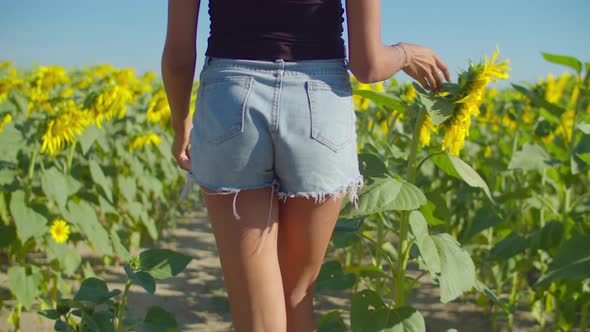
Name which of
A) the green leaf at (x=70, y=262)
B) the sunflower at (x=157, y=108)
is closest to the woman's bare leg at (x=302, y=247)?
the green leaf at (x=70, y=262)

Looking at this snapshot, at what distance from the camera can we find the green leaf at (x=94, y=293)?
164 centimetres

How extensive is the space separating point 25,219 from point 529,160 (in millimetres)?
1769

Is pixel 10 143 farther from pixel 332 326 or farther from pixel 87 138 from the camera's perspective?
pixel 332 326

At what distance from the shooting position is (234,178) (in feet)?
4.23

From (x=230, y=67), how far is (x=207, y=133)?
14cm

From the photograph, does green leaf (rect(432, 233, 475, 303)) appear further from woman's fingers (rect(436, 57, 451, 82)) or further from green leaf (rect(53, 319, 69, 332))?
green leaf (rect(53, 319, 69, 332))

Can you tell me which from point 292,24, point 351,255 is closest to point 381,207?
point 292,24

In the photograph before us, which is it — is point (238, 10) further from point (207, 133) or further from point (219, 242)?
point (219, 242)

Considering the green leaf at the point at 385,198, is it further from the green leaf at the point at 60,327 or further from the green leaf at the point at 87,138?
the green leaf at the point at 87,138

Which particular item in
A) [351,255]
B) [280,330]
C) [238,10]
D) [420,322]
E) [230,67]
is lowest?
[351,255]

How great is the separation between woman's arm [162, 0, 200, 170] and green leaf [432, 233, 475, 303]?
711mm

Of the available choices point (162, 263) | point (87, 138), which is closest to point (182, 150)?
point (162, 263)

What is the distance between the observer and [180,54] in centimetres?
135

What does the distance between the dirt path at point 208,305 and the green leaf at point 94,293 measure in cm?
101
